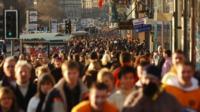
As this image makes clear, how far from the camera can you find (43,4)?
156m

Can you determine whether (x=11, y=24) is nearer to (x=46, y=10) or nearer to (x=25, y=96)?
(x=25, y=96)

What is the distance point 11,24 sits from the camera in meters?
23.5

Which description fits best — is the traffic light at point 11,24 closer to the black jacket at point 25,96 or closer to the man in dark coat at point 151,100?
the black jacket at point 25,96

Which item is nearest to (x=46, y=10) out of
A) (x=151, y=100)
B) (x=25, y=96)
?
(x=25, y=96)

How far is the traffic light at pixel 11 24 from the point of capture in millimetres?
23406

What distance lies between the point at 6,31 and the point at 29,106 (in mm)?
13351

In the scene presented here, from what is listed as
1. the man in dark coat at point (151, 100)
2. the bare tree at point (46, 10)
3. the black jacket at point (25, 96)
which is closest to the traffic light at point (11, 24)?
the black jacket at point (25, 96)

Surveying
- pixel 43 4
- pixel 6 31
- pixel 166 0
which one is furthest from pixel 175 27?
pixel 43 4

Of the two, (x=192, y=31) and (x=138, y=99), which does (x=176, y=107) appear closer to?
(x=138, y=99)

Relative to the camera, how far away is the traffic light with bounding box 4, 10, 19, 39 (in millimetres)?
23406

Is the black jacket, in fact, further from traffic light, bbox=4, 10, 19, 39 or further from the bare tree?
the bare tree

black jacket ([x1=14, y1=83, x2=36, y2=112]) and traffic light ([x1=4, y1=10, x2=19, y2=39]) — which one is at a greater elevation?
traffic light ([x1=4, y1=10, x2=19, y2=39])

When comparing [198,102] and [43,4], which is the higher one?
[43,4]

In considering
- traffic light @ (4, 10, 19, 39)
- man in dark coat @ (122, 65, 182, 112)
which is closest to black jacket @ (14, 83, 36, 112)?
man in dark coat @ (122, 65, 182, 112)
